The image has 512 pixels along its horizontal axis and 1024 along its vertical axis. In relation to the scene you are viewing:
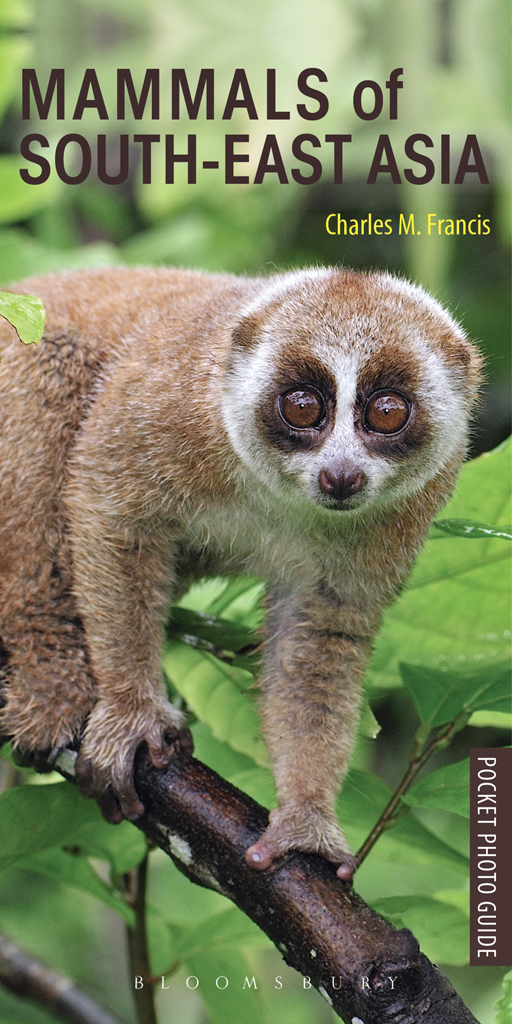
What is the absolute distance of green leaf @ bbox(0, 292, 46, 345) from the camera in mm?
1561

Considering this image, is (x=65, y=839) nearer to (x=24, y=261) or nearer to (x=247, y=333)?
(x=247, y=333)

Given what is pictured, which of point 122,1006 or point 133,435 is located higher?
point 133,435

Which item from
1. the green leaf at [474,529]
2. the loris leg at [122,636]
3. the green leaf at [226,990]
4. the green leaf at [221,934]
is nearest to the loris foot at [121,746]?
the loris leg at [122,636]

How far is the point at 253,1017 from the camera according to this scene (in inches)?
118

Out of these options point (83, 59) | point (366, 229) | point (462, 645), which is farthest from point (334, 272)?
point (366, 229)

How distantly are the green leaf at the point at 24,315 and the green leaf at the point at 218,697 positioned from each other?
1.46m

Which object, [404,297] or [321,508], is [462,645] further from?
[404,297]

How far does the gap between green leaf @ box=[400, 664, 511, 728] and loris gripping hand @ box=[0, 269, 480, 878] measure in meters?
0.20

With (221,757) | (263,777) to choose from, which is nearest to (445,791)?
(263,777)

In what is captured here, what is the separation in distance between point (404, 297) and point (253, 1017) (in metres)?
2.12

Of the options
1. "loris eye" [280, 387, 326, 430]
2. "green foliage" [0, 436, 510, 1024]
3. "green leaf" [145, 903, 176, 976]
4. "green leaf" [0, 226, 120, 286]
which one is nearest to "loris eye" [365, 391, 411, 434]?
"loris eye" [280, 387, 326, 430]

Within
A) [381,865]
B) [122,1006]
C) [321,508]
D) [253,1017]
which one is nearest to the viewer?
[321,508]

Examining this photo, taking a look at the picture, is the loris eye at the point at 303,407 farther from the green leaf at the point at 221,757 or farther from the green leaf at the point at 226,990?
the green leaf at the point at 226,990

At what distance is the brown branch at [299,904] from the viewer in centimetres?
218
